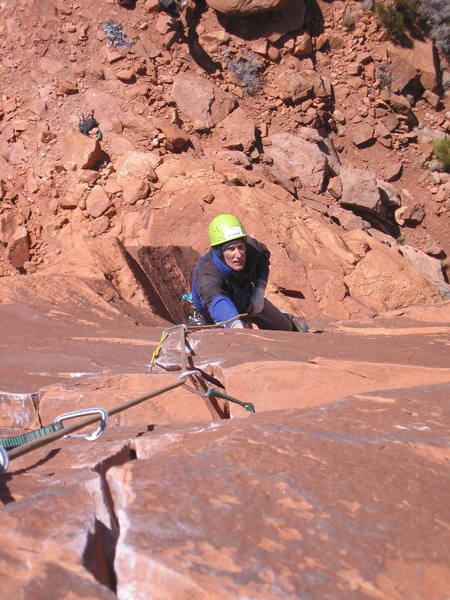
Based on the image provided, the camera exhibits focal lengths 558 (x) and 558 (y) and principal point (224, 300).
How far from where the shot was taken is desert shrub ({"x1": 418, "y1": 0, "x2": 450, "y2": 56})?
12289mm

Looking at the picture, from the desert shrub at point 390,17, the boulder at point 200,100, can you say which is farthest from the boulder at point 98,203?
the desert shrub at point 390,17

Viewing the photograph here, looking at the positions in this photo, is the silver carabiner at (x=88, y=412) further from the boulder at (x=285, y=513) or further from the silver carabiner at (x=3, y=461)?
the silver carabiner at (x=3, y=461)

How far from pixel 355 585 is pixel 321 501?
23cm

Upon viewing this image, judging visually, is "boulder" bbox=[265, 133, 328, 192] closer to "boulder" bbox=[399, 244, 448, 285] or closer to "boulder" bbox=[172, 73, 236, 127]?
"boulder" bbox=[172, 73, 236, 127]

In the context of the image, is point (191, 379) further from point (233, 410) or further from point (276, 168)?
point (276, 168)

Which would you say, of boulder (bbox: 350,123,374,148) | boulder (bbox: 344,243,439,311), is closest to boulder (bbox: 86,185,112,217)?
boulder (bbox: 344,243,439,311)

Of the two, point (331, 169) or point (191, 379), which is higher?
point (331, 169)

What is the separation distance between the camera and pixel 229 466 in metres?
1.35

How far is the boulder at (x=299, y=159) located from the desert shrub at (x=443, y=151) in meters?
3.02

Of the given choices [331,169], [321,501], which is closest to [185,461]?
[321,501]

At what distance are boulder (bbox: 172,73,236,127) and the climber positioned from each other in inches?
221

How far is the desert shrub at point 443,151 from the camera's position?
11445 mm

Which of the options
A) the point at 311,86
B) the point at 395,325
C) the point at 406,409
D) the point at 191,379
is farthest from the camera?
the point at 311,86

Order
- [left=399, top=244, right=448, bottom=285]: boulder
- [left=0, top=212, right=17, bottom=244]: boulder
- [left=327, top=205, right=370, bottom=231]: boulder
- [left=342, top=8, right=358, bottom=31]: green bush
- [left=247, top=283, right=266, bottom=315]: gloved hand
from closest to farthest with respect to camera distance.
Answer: [left=247, top=283, right=266, bottom=315]: gloved hand → [left=0, top=212, right=17, bottom=244]: boulder → [left=399, top=244, right=448, bottom=285]: boulder → [left=327, top=205, right=370, bottom=231]: boulder → [left=342, top=8, right=358, bottom=31]: green bush
